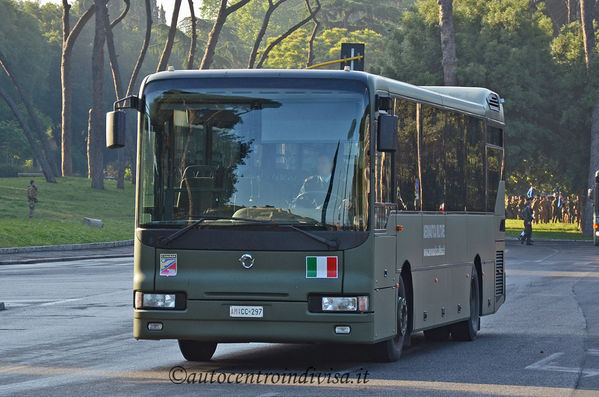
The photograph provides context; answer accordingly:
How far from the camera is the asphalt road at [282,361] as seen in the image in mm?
11273

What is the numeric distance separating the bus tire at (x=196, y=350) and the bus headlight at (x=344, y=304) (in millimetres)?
1987

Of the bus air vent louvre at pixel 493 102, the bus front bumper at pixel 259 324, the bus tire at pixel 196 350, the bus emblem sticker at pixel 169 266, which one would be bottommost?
the bus tire at pixel 196 350

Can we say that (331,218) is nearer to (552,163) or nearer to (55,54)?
(552,163)

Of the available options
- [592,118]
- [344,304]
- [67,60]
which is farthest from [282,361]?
[67,60]

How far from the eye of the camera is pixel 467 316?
1645 centimetres

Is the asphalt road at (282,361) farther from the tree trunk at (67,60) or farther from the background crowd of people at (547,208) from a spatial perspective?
the background crowd of people at (547,208)

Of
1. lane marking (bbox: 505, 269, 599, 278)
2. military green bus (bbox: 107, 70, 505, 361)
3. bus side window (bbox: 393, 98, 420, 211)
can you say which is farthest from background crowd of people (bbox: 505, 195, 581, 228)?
military green bus (bbox: 107, 70, 505, 361)

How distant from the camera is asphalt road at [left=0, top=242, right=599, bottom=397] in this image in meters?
11.3

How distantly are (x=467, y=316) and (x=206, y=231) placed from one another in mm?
5322

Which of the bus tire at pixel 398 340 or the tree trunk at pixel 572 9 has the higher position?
the tree trunk at pixel 572 9

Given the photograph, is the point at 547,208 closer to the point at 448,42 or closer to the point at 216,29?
the point at 448,42

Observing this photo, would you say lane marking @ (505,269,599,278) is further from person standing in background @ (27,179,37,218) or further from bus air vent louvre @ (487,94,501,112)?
person standing in background @ (27,179,37,218)

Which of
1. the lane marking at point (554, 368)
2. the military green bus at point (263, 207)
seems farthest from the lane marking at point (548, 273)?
the military green bus at point (263, 207)

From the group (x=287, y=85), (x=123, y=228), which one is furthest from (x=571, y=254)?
(x=287, y=85)
